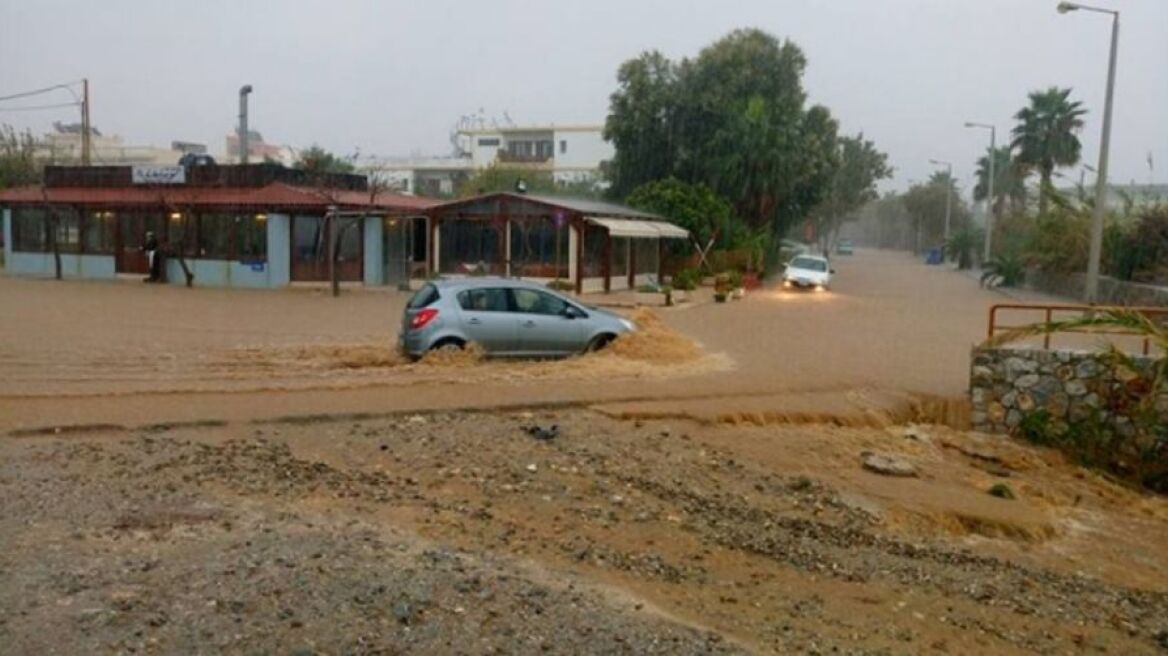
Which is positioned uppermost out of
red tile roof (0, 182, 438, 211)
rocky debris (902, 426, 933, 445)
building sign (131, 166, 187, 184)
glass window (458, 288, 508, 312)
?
building sign (131, 166, 187, 184)

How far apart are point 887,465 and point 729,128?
122ft

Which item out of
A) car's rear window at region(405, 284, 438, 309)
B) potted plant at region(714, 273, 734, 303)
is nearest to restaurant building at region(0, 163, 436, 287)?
potted plant at region(714, 273, 734, 303)

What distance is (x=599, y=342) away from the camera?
16094 mm

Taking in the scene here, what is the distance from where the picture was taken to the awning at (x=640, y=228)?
3347 centimetres

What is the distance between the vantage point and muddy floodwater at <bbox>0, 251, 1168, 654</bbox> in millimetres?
5898

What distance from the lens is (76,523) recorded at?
727 centimetres

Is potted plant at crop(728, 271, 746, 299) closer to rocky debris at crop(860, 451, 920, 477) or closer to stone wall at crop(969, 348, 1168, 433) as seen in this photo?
stone wall at crop(969, 348, 1168, 433)

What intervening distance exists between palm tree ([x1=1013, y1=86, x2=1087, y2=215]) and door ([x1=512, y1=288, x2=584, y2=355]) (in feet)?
181

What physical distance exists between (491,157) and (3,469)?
274 ft

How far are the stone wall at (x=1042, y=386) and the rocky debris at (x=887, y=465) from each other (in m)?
3.69

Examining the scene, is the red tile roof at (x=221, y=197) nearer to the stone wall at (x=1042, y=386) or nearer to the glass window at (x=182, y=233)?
the glass window at (x=182, y=233)

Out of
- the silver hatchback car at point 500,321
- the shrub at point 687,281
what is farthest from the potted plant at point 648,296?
the silver hatchback car at point 500,321

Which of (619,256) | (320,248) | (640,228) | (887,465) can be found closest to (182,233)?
(320,248)

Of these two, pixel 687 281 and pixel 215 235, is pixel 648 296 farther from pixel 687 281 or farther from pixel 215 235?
pixel 215 235
